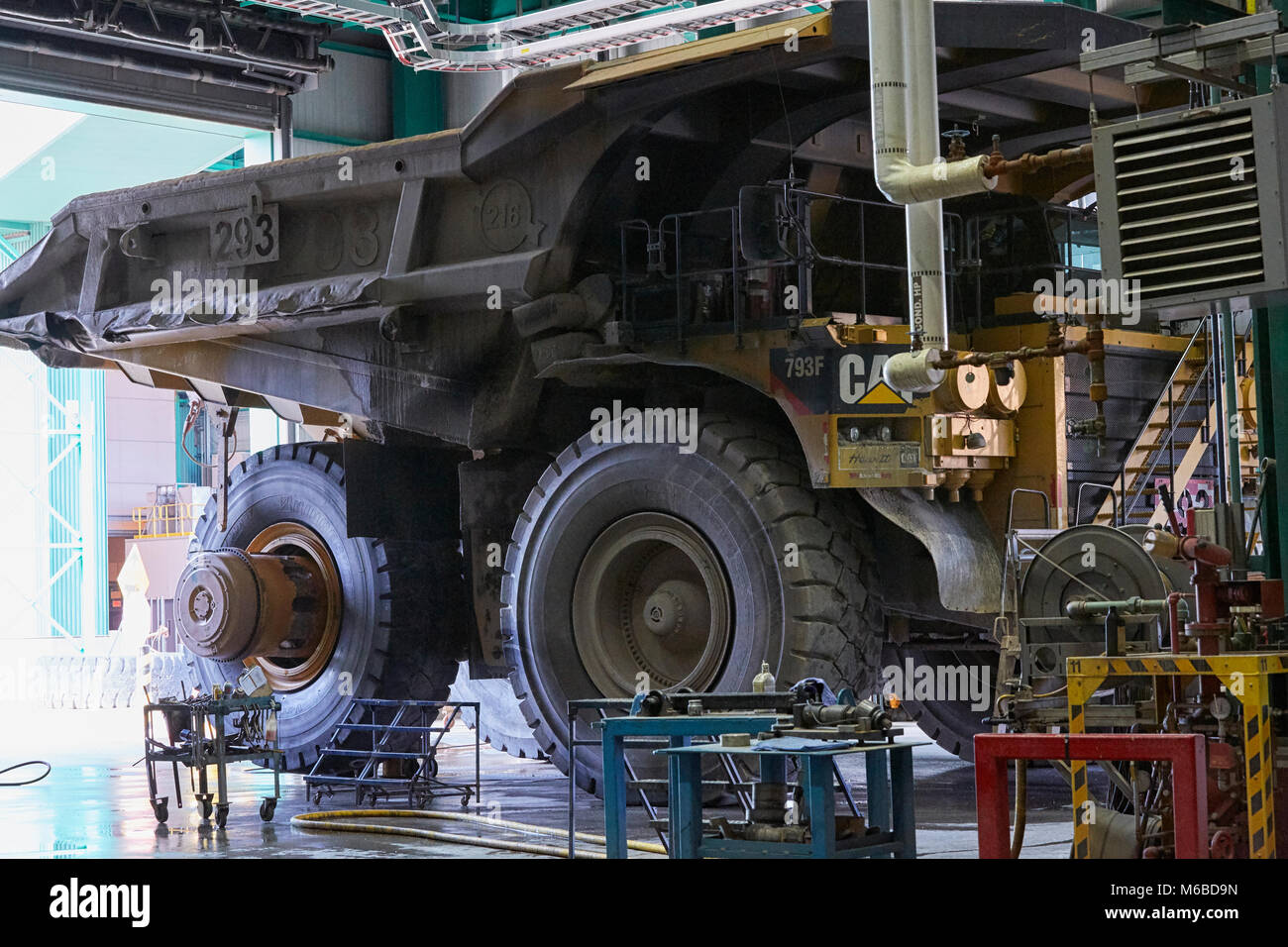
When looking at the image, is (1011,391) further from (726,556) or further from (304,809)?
(304,809)

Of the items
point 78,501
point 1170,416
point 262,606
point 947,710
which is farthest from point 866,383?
point 78,501

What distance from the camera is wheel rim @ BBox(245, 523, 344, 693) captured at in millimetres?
11711

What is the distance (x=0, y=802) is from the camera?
35.6ft

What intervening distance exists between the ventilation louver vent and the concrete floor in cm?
253

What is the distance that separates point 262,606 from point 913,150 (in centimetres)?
547

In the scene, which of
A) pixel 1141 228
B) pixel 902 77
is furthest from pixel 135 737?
pixel 1141 228

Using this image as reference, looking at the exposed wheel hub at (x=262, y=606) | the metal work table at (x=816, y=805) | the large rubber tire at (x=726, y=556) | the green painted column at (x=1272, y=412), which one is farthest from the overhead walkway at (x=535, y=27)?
the metal work table at (x=816, y=805)

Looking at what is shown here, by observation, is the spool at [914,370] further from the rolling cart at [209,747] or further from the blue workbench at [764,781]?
the rolling cart at [209,747]

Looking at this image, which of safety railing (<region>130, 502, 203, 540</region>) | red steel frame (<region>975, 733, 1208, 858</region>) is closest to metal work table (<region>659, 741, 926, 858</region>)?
red steel frame (<region>975, 733, 1208, 858</region>)

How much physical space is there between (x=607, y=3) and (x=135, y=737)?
8165mm

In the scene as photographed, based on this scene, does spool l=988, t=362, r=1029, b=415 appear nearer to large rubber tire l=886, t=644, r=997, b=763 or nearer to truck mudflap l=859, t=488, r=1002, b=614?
truck mudflap l=859, t=488, r=1002, b=614

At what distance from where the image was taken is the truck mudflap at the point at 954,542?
8.95 metres

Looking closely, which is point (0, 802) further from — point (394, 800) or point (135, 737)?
point (135, 737)

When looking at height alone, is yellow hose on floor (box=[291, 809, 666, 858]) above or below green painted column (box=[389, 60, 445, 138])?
below
